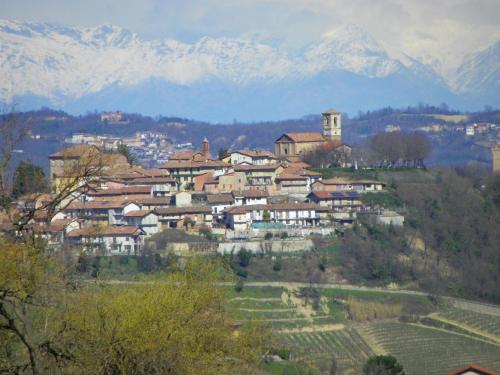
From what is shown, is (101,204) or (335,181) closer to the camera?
(101,204)

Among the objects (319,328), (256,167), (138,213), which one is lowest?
(319,328)

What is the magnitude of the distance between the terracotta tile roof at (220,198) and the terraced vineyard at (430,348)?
36.6 ft

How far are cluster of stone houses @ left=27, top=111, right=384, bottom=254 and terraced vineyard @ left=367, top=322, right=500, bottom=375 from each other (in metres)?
9.55

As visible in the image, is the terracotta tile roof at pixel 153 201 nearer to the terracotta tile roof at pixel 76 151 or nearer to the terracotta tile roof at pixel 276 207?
the terracotta tile roof at pixel 276 207

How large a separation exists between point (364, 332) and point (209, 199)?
12.5 m

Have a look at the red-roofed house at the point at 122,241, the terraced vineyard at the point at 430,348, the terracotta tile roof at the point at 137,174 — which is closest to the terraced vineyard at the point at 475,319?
the terraced vineyard at the point at 430,348

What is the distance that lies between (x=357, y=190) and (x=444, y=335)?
1383 cm

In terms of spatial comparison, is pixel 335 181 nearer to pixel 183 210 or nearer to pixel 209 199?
pixel 209 199

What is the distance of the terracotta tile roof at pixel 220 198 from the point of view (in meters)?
45.2

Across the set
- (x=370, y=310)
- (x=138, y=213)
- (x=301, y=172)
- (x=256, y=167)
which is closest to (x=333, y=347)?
(x=370, y=310)

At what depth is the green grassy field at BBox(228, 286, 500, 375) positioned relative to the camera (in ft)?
101

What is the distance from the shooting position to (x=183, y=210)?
43812 millimetres

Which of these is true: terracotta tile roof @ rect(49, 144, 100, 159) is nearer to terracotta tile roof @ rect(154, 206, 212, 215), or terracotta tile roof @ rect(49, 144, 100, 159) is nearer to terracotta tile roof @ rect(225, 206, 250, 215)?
terracotta tile roof @ rect(225, 206, 250, 215)

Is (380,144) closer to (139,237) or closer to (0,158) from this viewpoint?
(139,237)
